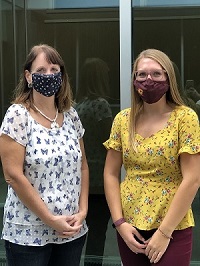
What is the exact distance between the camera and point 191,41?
10.8 ft

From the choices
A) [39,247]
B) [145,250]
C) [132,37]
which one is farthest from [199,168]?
[132,37]

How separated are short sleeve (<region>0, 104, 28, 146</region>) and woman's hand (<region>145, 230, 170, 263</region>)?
676 millimetres

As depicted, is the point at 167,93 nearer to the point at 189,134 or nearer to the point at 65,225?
the point at 189,134

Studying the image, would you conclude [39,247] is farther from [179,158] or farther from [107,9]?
[107,9]

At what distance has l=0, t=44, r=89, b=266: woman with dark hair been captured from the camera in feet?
6.55

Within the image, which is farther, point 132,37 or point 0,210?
point 0,210

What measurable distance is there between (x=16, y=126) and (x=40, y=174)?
0.23 metres

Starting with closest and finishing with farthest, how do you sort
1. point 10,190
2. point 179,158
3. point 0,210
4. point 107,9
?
1. point 179,158
2. point 10,190
3. point 107,9
4. point 0,210

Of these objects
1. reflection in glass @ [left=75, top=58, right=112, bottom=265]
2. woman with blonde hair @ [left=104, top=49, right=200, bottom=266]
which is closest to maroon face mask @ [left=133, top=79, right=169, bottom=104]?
woman with blonde hair @ [left=104, top=49, right=200, bottom=266]

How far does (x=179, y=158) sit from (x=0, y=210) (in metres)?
2.26

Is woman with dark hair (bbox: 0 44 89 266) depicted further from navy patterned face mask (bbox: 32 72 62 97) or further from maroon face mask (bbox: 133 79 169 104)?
maroon face mask (bbox: 133 79 169 104)

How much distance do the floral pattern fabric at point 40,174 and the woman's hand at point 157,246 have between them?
38cm

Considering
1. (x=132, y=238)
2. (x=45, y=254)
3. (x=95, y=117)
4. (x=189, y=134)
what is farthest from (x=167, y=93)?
(x=95, y=117)

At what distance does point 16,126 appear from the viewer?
1.99 m
